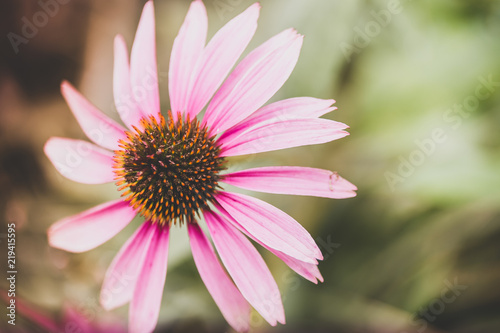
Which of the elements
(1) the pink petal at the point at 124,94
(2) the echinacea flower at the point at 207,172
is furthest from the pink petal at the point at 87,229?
(1) the pink petal at the point at 124,94

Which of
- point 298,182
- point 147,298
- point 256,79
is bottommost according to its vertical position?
point 147,298

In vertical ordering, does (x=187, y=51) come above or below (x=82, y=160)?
above

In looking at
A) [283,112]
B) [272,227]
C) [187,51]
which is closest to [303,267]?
[272,227]

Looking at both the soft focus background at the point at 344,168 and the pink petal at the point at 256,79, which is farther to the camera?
the soft focus background at the point at 344,168

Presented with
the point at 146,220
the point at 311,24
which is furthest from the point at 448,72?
the point at 146,220

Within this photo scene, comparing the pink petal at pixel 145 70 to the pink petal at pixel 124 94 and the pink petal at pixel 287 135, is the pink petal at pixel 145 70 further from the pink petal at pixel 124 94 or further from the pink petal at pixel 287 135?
the pink petal at pixel 287 135

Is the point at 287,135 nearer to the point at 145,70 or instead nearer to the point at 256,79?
the point at 256,79
